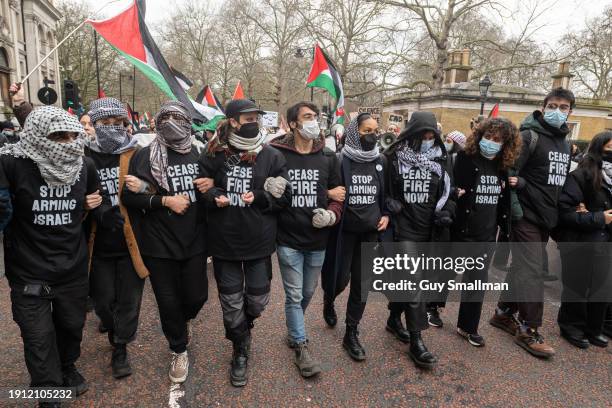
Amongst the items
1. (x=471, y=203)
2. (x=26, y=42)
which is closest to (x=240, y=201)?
(x=471, y=203)

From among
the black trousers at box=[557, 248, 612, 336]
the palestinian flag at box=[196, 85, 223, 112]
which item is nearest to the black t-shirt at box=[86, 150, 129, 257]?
the black trousers at box=[557, 248, 612, 336]

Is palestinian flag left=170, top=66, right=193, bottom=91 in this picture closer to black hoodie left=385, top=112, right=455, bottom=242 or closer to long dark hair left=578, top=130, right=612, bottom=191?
black hoodie left=385, top=112, right=455, bottom=242

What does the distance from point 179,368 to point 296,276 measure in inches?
42.2

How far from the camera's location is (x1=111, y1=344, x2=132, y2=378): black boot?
2.94 m

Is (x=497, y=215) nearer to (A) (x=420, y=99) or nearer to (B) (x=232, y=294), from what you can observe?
(B) (x=232, y=294)

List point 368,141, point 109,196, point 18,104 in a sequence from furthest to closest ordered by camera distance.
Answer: point 18,104, point 368,141, point 109,196

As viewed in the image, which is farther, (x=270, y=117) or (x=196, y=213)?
(x=270, y=117)

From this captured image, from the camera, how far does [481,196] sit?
11.3 ft

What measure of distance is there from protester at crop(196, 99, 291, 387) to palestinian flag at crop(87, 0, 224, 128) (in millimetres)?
1425

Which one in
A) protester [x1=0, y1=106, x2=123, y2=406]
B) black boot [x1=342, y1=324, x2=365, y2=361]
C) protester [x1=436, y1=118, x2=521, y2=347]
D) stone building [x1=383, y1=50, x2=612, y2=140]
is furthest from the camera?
stone building [x1=383, y1=50, x2=612, y2=140]

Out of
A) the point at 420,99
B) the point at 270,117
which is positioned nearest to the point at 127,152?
the point at 270,117

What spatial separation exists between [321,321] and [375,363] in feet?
2.67

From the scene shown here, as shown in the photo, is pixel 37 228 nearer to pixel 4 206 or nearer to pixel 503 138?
pixel 4 206

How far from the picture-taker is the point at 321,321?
3943 mm
